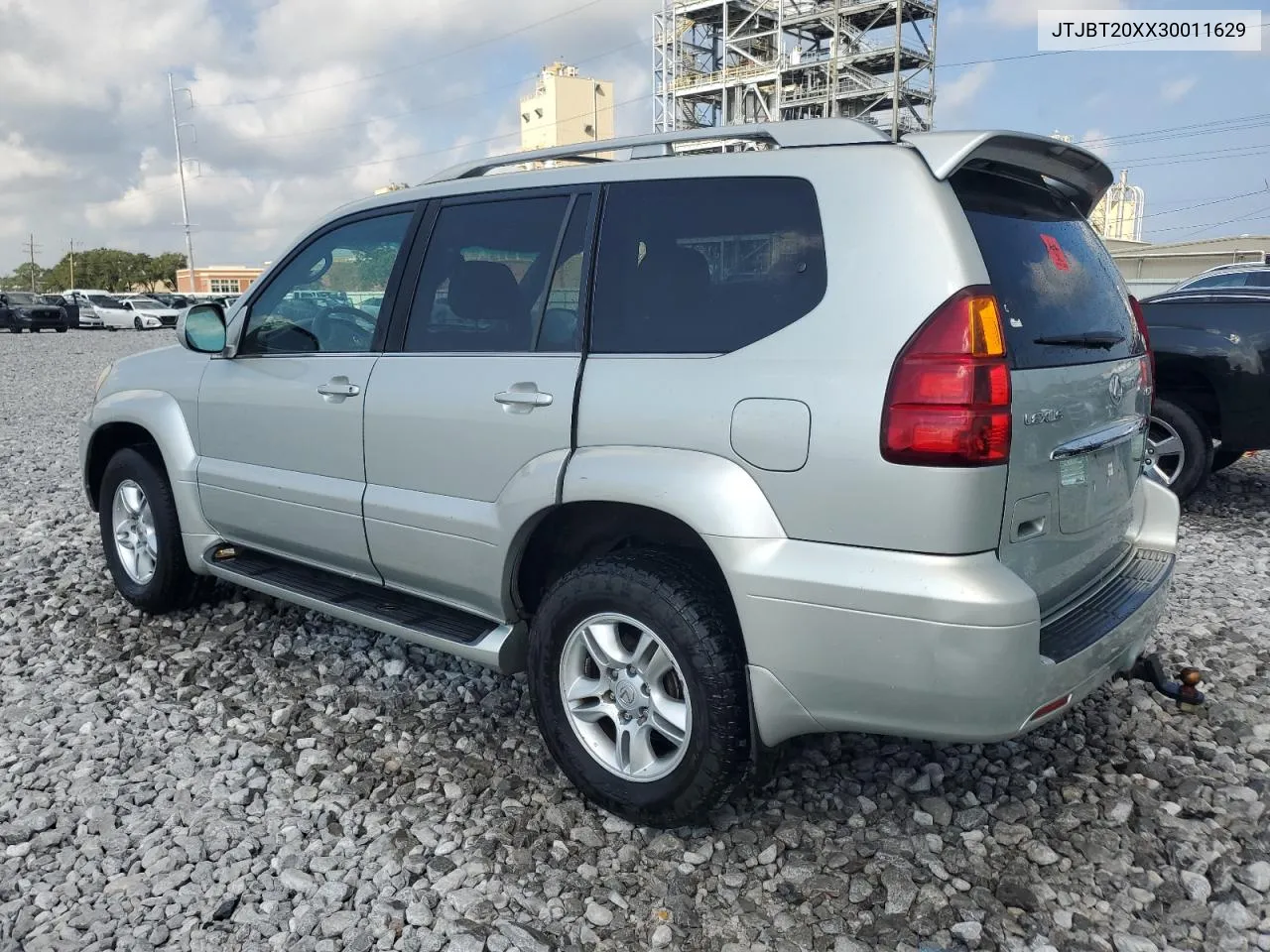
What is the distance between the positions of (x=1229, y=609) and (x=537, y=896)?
3834 millimetres

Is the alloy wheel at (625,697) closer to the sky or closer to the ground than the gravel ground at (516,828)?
closer to the sky

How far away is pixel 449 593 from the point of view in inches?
130

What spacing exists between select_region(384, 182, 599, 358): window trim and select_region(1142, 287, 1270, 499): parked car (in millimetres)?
4551

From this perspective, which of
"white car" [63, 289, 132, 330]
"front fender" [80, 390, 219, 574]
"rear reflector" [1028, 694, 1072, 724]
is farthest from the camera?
"white car" [63, 289, 132, 330]

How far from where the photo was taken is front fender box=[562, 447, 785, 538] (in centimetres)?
246

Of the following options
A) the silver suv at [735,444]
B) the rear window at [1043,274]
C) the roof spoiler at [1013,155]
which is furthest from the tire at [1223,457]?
the roof spoiler at [1013,155]

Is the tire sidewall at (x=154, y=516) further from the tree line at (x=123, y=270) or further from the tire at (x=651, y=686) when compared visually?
the tree line at (x=123, y=270)

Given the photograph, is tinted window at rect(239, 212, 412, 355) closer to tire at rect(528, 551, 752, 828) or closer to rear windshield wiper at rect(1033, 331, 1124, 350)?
tire at rect(528, 551, 752, 828)

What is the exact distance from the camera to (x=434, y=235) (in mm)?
3492

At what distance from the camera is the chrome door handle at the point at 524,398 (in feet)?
9.55

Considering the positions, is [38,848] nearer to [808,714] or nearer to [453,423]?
[453,423]

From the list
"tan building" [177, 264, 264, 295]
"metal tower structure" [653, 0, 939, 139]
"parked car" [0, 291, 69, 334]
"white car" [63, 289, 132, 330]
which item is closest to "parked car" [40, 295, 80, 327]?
"parked car" [0, 291, 69, 334]

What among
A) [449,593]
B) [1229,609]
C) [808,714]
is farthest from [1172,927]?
[1229,609]

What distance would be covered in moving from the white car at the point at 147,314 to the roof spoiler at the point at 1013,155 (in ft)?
135
